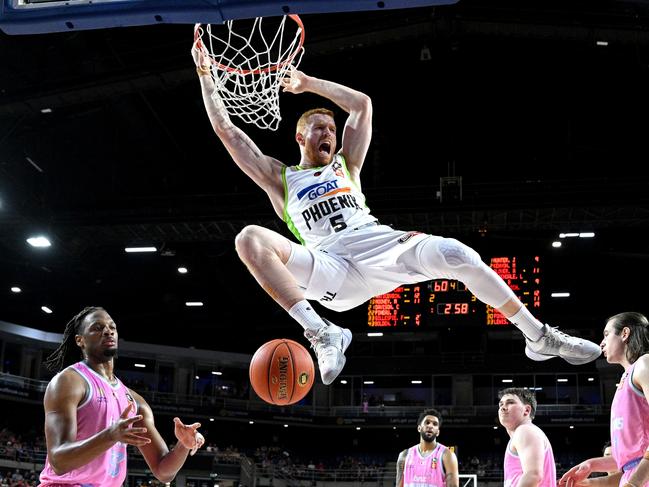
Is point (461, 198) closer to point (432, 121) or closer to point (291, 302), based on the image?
point (432, 121)

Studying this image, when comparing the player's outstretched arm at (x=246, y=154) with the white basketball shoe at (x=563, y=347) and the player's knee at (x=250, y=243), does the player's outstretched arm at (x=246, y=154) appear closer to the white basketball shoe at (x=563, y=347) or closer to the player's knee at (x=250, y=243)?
the player's knee at (x=250, y=243)

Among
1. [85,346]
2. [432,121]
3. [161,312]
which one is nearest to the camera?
[85,346]

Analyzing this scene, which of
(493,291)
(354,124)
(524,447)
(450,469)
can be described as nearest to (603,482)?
(524,447)

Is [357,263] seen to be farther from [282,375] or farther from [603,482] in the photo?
[603,482]

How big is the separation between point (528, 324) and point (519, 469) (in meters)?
2.07

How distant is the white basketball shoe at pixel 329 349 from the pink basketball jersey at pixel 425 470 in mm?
4530

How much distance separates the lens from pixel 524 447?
6.05m

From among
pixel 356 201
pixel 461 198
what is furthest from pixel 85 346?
pixel 461 198

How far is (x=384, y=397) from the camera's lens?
114 feet

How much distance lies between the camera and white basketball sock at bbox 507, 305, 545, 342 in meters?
4.86

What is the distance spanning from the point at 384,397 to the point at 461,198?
21.0 m

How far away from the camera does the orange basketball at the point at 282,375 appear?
194 inches

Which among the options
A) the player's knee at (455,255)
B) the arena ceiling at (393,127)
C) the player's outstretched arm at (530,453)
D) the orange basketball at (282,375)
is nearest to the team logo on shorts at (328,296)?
the orange basketball at (282,375)

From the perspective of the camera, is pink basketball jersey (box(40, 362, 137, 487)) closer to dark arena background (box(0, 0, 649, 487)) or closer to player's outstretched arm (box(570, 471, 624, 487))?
dark arena background (box(0, 0, 649, 487))
